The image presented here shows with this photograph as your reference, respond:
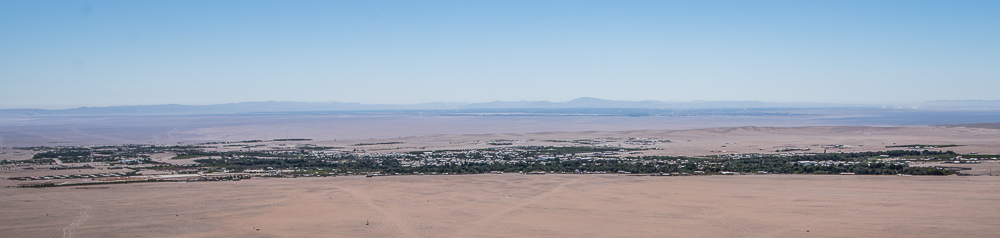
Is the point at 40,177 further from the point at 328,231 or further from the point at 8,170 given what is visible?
the point at 328,231

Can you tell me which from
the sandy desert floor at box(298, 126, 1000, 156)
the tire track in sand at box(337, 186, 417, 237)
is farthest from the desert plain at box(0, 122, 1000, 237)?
the sandy desert floor at box(298, 126, 1000, 156)

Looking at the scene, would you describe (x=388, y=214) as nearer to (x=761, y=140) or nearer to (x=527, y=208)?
(x=527, y=208)

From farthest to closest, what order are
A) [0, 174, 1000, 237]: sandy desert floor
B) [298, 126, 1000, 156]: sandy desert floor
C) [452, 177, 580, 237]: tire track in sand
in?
[298, 126, 1000, 156]: sandy desert floor < [452, 177, 580, 237]: tire track in sand < [0, 174, 1000, 237]: sandy desert floor

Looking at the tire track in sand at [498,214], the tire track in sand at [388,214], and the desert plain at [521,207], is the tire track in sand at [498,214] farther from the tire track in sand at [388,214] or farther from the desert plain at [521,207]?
the tire track in sand at [388,214]

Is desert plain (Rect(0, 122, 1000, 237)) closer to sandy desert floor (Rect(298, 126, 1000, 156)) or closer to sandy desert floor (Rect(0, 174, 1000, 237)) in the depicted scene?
sandy desert floor (Rect(0, 174, 1000, 237))

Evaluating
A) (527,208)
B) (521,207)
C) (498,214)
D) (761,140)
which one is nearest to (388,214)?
(498,214)

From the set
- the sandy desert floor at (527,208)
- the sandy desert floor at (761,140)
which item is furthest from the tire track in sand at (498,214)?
the sandy desert floor at (761,140)

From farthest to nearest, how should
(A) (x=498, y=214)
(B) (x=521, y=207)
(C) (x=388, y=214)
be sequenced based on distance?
(B) (x=521, y=207) < (C) (x=388, y=214) < (A) (x=498, y=214)

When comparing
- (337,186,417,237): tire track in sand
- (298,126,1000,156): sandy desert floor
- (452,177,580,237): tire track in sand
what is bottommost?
(337,186,417,237): tire track in sand

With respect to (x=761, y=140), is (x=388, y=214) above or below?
below
